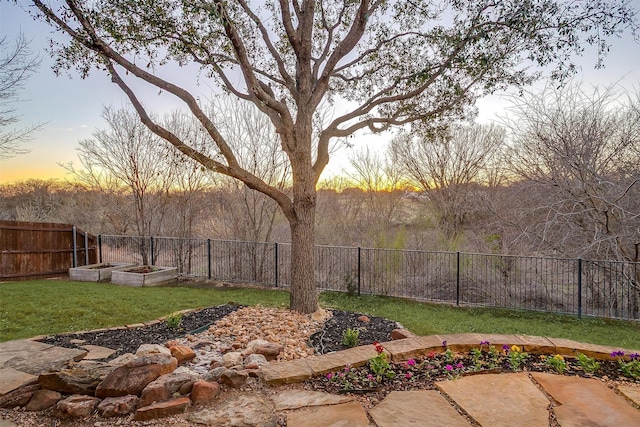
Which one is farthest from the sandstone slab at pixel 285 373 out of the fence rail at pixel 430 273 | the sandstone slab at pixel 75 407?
the fence rail at pixel 430 273

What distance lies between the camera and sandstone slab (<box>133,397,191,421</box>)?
1.87m

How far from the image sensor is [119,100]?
9031 mm

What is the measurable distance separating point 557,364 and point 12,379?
3436 mm

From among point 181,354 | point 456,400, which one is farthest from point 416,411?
point 181,354

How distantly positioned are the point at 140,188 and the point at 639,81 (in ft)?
33.7

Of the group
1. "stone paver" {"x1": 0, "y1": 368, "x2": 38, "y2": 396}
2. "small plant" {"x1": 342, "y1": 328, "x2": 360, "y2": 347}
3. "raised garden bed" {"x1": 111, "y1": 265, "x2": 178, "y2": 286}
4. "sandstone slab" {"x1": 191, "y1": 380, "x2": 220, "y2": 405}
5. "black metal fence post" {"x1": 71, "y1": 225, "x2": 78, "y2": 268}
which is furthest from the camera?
"black metal fence post" {"x1": 71, "y1": 225, "x2": 78, "y2": 268}

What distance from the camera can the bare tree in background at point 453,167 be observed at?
10273 mm

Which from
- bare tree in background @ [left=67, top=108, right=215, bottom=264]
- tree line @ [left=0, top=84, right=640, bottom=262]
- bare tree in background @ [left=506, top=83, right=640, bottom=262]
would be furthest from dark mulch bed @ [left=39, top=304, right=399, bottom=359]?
bare tree in background @ [left=67, top=108, right=215, bottom=264]

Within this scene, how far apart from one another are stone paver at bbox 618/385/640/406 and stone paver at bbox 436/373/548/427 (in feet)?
1.41

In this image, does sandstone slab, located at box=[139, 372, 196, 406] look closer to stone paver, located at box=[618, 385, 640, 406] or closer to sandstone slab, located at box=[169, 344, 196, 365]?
sandstone slab, located at box=[169, 344, 196, 365]

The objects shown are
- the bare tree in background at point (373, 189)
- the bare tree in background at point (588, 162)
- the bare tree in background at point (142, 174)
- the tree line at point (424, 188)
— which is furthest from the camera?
the bare tree in background at point (373, 189)

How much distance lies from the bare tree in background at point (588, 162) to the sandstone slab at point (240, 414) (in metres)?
5.26

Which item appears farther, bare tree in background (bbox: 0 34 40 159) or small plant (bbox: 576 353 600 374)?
bare tree in background (bbox: 0 34 40 159)

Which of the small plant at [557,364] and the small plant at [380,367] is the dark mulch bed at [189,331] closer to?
the small plant at [380,367]
